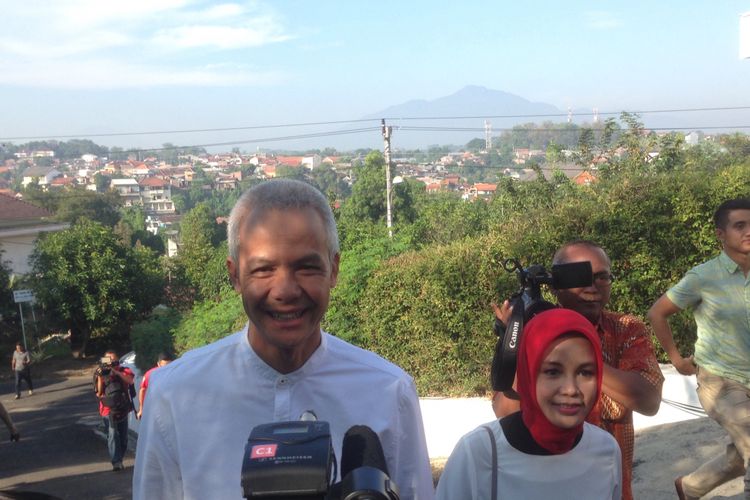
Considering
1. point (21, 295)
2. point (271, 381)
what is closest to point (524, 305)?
point (271, 381)

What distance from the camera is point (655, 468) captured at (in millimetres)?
5906

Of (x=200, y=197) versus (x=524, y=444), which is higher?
(x=524, y=444)

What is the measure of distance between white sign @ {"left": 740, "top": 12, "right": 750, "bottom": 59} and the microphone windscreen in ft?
37.6

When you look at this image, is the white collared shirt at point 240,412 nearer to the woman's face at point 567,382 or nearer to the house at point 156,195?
the woman's face at point 567,382

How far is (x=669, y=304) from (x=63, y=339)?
31614mm

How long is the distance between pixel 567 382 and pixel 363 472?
4.28 feet

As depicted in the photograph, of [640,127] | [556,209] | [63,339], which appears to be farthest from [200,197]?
[556,209]

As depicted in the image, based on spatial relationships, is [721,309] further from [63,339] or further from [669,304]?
[63,339]

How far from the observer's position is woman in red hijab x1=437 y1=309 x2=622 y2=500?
230 centimetres

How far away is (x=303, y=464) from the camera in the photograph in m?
1.28

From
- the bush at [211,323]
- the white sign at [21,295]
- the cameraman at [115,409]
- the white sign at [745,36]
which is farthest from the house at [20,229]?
the white sign at [745,36]

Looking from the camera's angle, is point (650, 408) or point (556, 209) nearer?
point (650, 408)

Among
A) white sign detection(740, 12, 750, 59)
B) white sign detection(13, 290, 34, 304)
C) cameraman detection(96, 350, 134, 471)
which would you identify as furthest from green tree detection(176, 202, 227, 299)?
white sign detection(740, 12, 750, 59)

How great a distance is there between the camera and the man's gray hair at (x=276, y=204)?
198 centimetres
